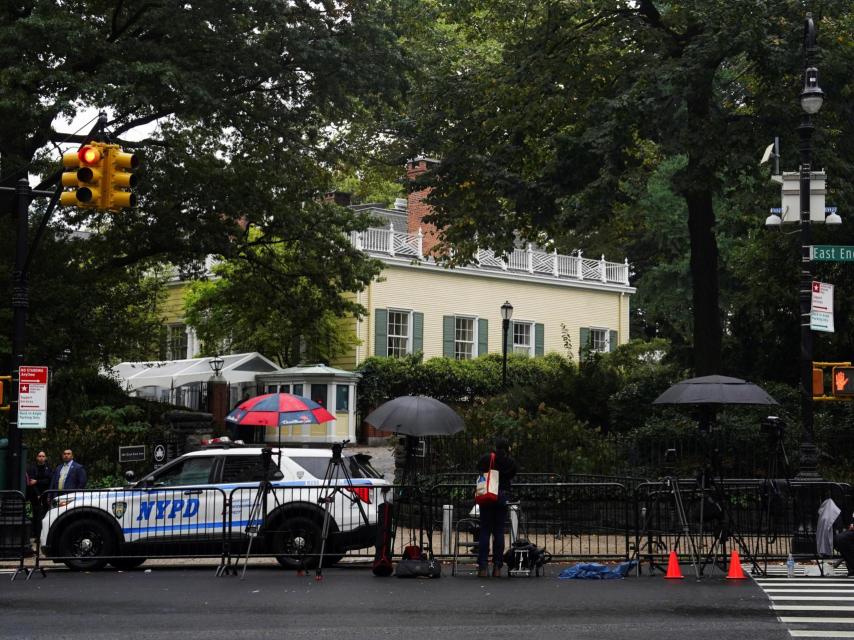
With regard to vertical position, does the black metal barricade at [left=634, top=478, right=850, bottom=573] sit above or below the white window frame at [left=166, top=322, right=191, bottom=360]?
below

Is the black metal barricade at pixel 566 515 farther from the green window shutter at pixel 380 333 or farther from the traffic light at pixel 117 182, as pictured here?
the green window shutter at pixel 380 333

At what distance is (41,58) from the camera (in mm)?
27500

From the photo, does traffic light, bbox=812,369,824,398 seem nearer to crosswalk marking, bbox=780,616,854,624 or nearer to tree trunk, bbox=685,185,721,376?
crosswalk marking, bbox=780,616,854,624

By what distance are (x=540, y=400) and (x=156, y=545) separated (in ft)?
42.5

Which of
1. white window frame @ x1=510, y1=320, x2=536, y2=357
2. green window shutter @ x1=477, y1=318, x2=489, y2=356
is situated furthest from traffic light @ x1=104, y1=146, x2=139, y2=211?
white window frame @ x1=510, y1=320, x2=536, y2=357

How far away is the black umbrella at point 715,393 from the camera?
1725 cm

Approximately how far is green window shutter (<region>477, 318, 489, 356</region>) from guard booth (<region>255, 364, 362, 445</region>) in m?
7.87

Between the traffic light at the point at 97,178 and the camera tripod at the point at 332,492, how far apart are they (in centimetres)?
425

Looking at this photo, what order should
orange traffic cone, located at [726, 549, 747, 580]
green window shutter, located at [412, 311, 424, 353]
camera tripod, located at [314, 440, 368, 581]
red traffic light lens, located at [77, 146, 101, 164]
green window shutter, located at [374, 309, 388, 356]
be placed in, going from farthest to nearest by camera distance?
green window shutter, located at [412, 311, 424, 353], green window shutter, located at [374, 309, 388, 356], camera tripod, located at [314, 440, 368, 581], red traffic light lens, located at [77, 146, 101, 164], orange traffic cone, located at [726, 549, 747, 580]

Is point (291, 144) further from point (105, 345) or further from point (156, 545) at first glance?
point (156, 545)

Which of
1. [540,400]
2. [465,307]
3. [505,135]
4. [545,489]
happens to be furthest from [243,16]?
[465,307]

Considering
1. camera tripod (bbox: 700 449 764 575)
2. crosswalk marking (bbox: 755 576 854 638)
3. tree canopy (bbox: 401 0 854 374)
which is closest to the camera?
crosswalk marking (bbox: 755 576 854 638)

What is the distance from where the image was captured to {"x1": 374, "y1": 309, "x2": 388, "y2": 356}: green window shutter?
46.0m

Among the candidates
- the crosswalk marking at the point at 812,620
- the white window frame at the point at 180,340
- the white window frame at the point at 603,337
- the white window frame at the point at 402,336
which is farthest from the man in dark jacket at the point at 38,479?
the white window frame at the point at 603,337
